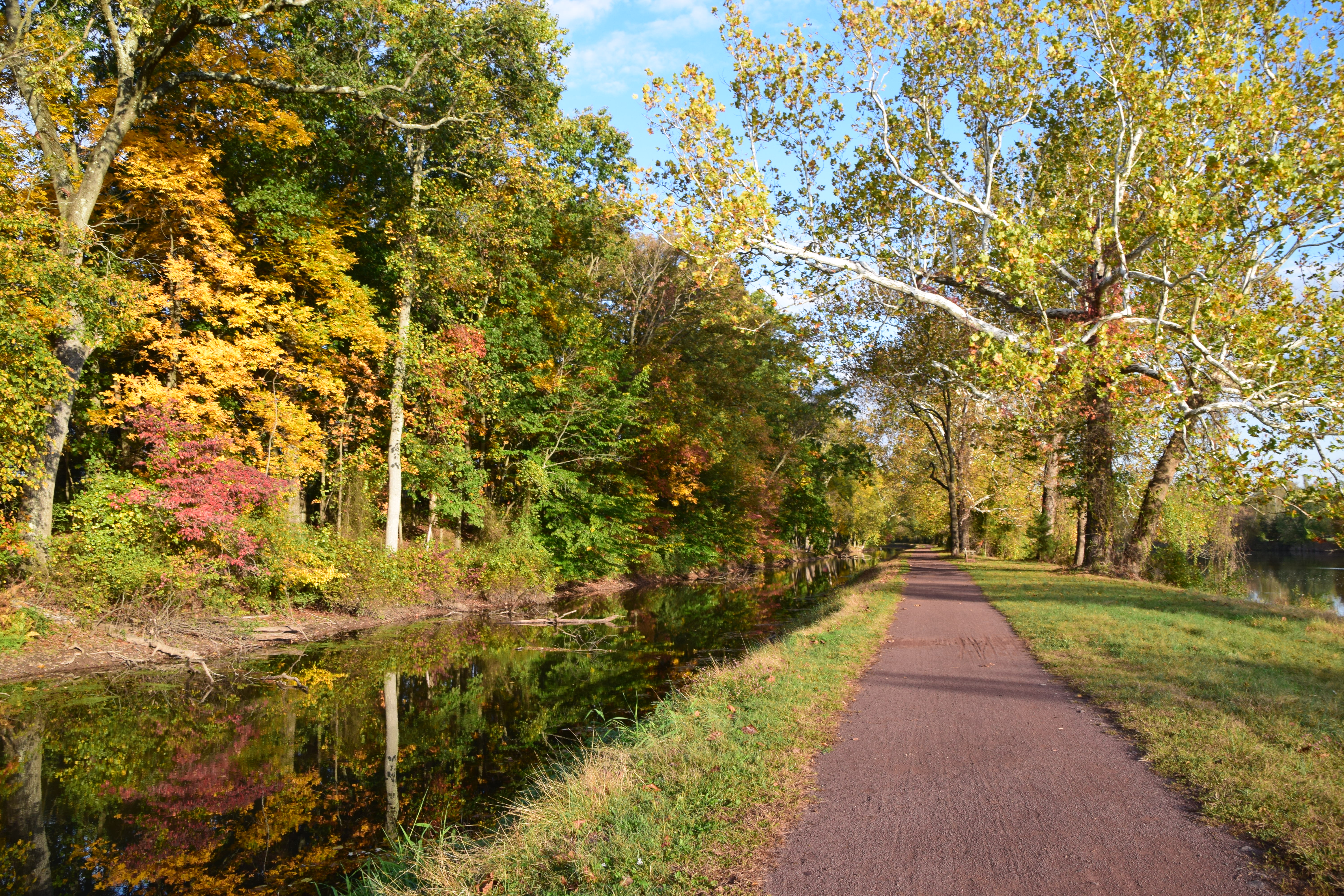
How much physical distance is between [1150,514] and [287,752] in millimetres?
20734

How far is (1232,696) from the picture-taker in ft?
22.1

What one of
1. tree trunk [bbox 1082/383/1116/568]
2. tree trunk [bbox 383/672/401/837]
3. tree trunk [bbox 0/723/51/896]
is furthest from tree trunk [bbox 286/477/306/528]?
tree trunk [bbox 1082/383/1116/568]

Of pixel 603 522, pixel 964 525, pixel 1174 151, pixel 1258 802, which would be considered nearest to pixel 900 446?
pixel 964 525

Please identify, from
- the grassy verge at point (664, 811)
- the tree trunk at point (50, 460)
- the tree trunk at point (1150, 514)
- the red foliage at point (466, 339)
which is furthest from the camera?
the red foliage at point (466, 339)

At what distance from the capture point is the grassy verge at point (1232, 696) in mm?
4188

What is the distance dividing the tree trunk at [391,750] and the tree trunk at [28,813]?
233cm

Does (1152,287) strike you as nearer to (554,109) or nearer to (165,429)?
(554,109)

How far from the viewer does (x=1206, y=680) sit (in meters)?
7.41

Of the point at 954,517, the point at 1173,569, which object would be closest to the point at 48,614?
the point at 1173,569

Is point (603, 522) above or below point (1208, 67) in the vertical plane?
below

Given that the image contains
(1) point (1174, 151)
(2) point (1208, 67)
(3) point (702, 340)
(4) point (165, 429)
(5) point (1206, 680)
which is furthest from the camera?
(3) point (702, 340)

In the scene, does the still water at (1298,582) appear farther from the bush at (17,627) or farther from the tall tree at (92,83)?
the tall tree at (92,83)

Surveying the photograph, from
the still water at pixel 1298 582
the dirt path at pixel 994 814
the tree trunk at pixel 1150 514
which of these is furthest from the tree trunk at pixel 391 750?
the tree trunk at pixel 1150 514

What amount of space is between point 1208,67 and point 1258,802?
11383 millimetres
